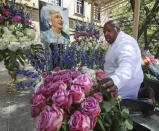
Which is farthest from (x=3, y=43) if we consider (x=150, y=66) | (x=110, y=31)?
(x=150, y=66)

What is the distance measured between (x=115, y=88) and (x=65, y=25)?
5129mm

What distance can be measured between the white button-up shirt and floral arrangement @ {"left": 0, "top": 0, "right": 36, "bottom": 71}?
113 cm

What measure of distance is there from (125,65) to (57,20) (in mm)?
4727

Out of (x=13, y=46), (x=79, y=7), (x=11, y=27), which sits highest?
(x=79, y=7)

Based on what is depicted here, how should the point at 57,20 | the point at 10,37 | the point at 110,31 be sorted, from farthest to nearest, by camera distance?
the point at 57,20 < the point at 10,37 < the point at 110,31

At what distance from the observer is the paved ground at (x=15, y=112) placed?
4.31 feet

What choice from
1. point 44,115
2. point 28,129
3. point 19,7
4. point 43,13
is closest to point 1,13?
point 19,7

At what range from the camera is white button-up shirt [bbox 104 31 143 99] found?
2.51ft

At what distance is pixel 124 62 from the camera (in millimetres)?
895

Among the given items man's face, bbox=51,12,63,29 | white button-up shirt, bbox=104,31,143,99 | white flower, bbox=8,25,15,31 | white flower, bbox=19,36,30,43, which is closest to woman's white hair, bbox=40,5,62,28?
man's face, bbox=51,12,63,29

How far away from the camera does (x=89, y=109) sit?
50 cm

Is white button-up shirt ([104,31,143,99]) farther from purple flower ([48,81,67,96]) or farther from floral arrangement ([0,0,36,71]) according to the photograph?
floral arrangement ([0,0,36,71])

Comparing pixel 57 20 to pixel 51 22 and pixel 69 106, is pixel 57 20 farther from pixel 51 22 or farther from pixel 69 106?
pixel 69 106

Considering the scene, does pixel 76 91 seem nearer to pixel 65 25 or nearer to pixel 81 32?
pixel 81 32
